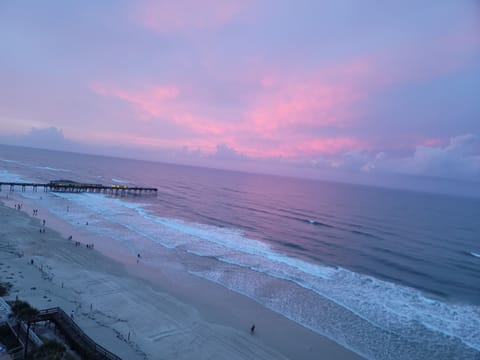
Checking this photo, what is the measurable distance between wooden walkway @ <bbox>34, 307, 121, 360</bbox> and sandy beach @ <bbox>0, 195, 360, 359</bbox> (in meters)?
1.36

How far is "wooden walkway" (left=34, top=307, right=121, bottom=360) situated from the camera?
14.2 metres

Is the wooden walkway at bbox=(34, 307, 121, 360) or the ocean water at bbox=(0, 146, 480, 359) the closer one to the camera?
the wooden walkway at bbox=(34, 307, 121, 360)

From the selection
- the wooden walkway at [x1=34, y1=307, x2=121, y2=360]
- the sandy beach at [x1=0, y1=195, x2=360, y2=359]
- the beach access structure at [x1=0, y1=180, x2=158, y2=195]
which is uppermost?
the beach access structure at [x1=0, y1=180, x2=158, y2=195]

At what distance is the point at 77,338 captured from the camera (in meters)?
15.0

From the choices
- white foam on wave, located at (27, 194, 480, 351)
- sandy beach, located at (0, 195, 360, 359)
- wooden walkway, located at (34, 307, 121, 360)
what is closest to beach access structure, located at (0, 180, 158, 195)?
white foam on wave, located at (27, 194, 480, 351)

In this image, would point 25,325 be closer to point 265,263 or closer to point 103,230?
point 265,263

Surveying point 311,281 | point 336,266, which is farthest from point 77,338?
point 336,266

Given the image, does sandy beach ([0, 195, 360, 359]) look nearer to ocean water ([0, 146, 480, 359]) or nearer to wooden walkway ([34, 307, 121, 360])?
wooden walkway ([34, 307, 121, 360])

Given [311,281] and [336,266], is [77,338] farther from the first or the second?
[336,266]

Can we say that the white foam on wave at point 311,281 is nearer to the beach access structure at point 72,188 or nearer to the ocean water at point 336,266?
the ocean water at point 336,266

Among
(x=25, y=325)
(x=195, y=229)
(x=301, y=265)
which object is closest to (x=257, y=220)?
(x=195, y=229)

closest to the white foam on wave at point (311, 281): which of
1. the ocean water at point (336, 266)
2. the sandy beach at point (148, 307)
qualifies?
the ocean water at point (336, 266)

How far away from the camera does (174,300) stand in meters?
22.9

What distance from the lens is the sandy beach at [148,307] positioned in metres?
17.3
